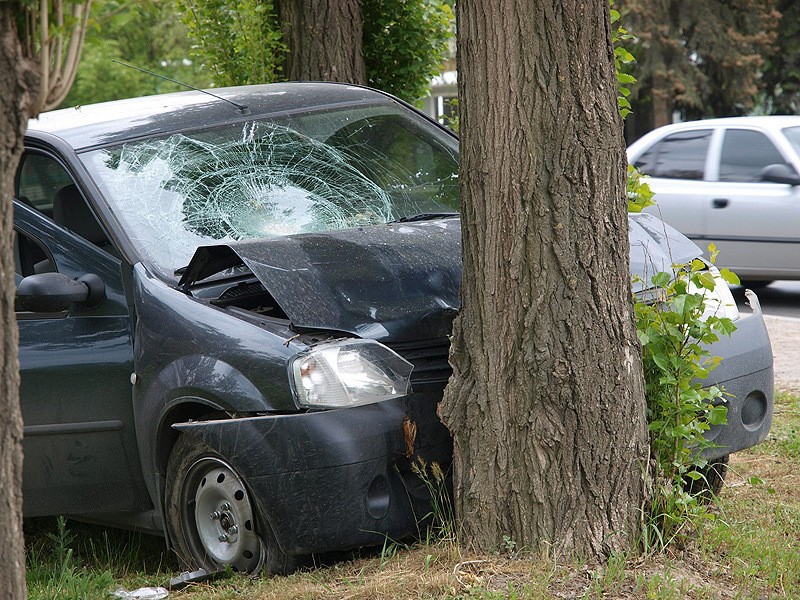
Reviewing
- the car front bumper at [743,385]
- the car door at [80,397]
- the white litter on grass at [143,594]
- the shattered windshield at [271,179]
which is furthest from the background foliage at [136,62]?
the white litter on grass at [143,594]

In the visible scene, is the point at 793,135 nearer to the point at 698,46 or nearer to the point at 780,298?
the point at 780,298

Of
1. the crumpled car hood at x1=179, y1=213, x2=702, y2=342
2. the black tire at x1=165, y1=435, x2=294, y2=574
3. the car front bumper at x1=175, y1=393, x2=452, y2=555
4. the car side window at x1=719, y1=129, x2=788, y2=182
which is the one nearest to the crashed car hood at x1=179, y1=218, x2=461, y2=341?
the crumpled car hood at x1=179, y1=213, x2=702, y2=342

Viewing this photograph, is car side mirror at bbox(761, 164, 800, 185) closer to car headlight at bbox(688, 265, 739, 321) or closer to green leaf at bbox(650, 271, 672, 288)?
car headlight at bbox(688, 265, 739, 321)

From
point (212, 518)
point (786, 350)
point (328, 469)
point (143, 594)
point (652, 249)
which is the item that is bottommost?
point (786, 350)

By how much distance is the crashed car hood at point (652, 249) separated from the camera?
13.9 feet

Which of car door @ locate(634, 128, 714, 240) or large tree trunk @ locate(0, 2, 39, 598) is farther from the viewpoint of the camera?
car door @ locate(634, 128, 714, 240)

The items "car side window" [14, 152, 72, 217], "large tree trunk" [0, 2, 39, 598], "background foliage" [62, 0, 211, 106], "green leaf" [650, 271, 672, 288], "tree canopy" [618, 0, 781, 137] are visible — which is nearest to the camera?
"large tree trunk" [0, 2, 39, 598]

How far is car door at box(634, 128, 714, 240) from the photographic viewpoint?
991 cm

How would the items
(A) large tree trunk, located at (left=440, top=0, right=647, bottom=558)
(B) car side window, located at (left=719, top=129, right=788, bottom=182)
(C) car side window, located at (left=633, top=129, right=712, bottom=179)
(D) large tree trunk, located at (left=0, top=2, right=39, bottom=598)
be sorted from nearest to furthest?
1. (D) large tree trunk, located at (left=0, top=2, right=39, bottom=598)
2. (A) large tree trunk, located at (left=440, top=0, right=647, bottom=558)
3. (B) car side window, located at (left=719, top=129, right=788, bottom=182)
4. (C) car side window, located at (left=633, top=129, right=712, bottom=179)

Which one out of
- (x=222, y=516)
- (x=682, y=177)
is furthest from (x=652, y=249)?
(x=682, y=177)

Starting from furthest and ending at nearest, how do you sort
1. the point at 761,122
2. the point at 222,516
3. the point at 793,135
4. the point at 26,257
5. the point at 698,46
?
the point at 698,46 < the point at 761,122 < the point at 793,135 < the point at 26,257 < the point at 222,516

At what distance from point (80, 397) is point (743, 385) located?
2.51 metres

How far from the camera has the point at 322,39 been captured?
7.47 metres

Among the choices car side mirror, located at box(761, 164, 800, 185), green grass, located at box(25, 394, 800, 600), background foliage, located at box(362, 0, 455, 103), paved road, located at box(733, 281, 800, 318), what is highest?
background foliage, located at box(362, 0, 455, 103)
